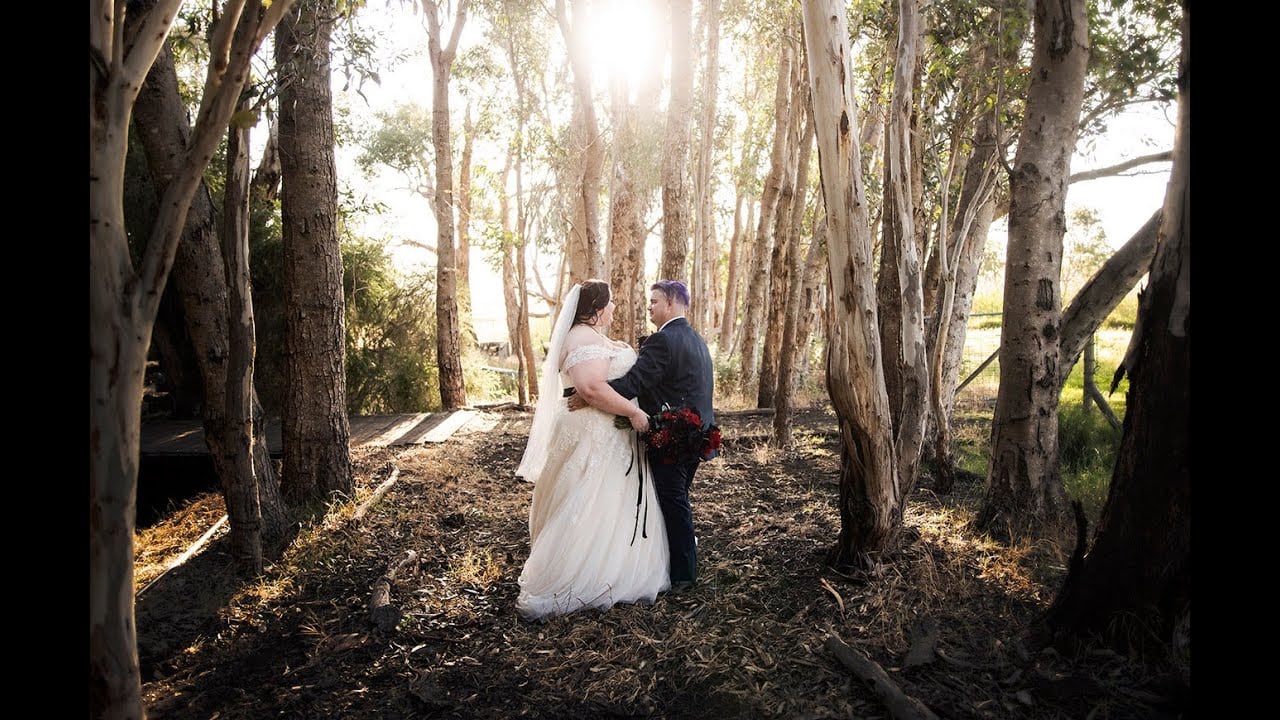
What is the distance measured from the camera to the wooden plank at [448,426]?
11.2 m

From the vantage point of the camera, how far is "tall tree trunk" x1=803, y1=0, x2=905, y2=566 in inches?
188

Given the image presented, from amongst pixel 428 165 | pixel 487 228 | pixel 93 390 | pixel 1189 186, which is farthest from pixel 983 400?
pixel 428 165

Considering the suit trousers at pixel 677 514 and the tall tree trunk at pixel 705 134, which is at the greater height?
the tall tree trunk at pixel 705 134

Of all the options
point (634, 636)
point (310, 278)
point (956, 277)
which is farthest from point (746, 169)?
point (634, 636)

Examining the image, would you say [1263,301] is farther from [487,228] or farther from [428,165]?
[428,165]

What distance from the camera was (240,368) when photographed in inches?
208

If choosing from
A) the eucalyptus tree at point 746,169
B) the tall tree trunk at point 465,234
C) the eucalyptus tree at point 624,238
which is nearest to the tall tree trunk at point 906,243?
the eucalyptus tree at point 624,238

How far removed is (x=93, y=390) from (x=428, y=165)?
2872 cm

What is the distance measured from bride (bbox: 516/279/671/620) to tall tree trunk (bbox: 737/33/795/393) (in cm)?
921

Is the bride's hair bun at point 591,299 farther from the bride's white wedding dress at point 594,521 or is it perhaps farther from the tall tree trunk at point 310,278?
the tall tree trunk at point 310,278

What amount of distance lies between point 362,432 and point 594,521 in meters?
7.45

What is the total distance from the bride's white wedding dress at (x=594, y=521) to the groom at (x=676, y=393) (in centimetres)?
9

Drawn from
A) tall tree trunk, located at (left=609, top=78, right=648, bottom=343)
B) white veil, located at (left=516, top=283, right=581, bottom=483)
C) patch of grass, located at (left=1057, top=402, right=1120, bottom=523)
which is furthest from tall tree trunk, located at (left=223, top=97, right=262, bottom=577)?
patch of grass, located at (left=1057, top=402, right=1120, bottom=523)

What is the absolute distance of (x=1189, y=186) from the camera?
2814mm
